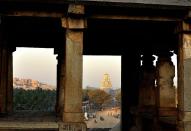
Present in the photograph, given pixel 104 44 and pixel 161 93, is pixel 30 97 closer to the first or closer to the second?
pixel 104 44

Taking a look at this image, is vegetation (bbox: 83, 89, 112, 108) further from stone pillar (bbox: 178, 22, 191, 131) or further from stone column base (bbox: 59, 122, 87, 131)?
stone column base (bbox: 59, 122, 87, 131)

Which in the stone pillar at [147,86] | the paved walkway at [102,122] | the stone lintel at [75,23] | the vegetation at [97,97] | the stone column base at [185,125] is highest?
the stone lintel at [75,23]

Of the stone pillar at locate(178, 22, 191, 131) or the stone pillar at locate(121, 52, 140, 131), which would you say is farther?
the stone pillar at locate(121, 52, 140, 131)

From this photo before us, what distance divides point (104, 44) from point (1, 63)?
4.15m

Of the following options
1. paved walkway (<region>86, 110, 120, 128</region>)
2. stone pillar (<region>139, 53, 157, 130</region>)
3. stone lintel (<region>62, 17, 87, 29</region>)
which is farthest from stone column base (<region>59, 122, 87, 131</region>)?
paved walkway (<region>86, 110, 120, 128</region>)

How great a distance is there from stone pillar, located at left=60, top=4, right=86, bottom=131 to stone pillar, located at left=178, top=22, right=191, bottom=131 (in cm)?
249

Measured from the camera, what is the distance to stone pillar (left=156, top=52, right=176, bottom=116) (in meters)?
10.5

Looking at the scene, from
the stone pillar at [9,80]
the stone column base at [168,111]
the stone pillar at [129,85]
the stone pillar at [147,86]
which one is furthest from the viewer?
the stone pillar at [129,85]

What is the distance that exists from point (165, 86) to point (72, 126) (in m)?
3.29

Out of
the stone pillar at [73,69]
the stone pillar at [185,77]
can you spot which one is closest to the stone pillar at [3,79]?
the stone pillar at [73,69]

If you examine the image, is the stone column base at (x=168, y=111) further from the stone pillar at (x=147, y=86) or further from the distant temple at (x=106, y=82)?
the distant temple at (x=106, y=82)

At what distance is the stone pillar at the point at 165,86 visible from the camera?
10523 millimetres

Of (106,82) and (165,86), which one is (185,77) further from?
(106,82)

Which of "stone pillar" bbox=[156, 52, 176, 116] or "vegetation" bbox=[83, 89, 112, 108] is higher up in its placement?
"stone pillar" bbox=[156, 52, 176, 116]
